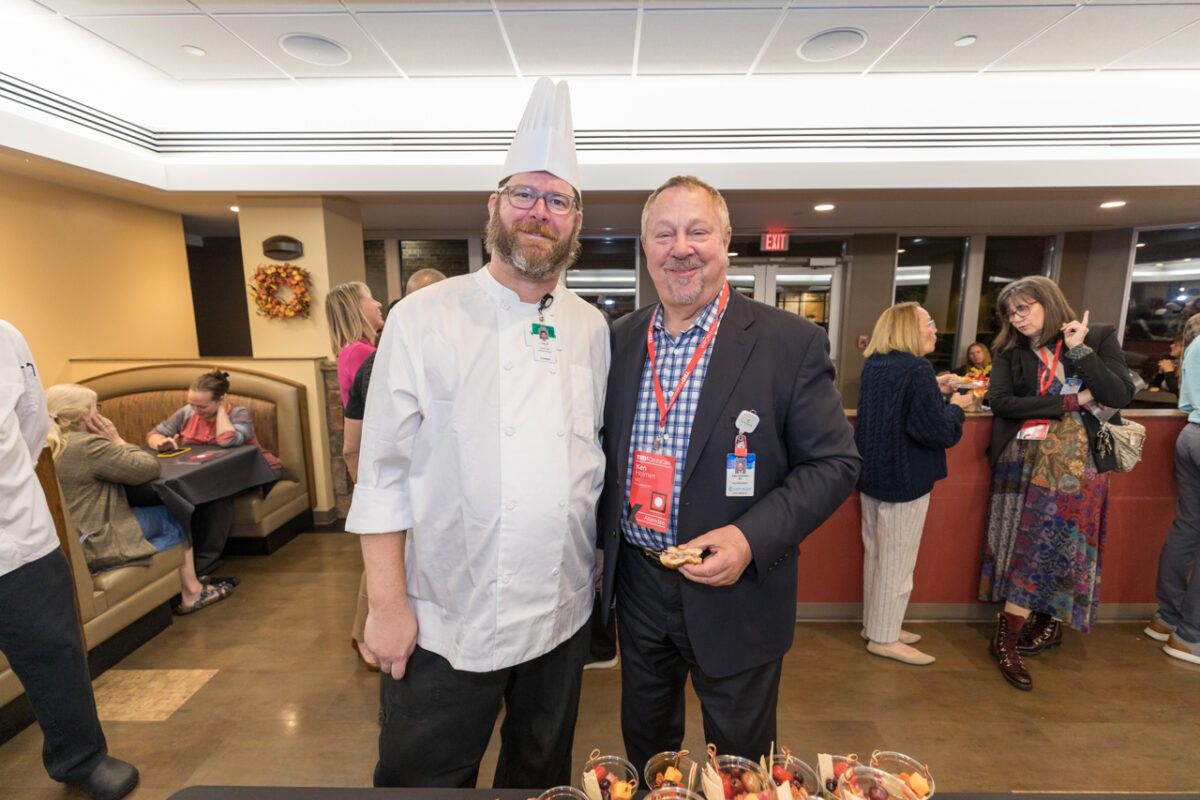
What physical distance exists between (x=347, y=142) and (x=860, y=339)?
6662mm

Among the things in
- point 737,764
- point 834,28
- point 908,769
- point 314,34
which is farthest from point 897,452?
point 314,34

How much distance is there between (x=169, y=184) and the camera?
437cm

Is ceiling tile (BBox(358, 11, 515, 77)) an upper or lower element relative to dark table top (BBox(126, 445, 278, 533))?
upper

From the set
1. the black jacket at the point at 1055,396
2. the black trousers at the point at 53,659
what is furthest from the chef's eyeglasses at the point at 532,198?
the black jacket at the point at 1055,396

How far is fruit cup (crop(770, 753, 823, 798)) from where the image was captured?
2.84 feet

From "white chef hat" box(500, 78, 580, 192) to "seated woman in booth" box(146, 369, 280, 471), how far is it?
3.29 metres

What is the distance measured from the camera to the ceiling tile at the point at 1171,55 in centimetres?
346

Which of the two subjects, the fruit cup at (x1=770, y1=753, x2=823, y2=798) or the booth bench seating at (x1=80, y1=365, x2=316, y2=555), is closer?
the fruit cup at (x1=770, y1=753, x2=823, y2=798)

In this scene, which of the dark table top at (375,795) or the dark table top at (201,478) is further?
the dark table top at (201,478)

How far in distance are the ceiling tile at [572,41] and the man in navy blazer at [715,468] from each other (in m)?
2.42

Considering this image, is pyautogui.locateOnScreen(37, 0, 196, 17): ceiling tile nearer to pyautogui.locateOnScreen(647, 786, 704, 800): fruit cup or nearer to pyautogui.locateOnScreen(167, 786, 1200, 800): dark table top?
pyautogui.locateOnScreen(167, 786, 1200, 800): dark table top

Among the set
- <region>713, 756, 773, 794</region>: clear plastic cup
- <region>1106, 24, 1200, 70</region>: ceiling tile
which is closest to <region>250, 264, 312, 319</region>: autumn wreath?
<region>713, 756, 773, 794</region>: clear plastic cup

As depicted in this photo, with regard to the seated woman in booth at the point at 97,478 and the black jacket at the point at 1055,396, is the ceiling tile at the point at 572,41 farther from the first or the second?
the seated woman in booth at the point at 97,478

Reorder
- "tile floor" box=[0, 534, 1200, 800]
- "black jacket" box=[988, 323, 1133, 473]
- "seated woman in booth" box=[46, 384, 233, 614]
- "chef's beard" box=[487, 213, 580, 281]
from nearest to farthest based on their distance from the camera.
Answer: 1. "chef's beard" box=[487, 213, 580, 281]
2. "tile floor" box=[0, 534, 1200, 800]
3. "black jacket" box=[988, 323, 1133, 473]
4. "seated woman in booth" box=[46, 384, 233, 614]
